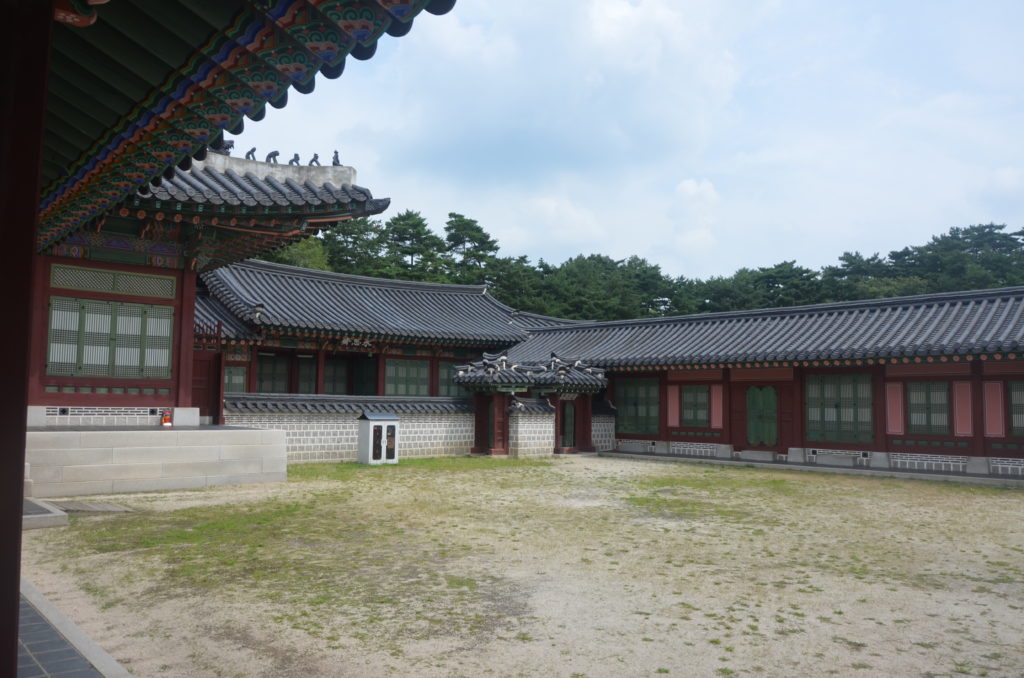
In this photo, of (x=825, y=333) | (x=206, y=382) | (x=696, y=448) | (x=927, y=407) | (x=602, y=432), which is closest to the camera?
(x=927, y=407)

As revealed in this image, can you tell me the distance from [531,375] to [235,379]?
890 centimetres

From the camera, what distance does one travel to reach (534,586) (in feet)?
21.8

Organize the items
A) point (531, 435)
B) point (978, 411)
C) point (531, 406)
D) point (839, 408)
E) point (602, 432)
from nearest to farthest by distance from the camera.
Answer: point (978, 411), point (839, 408), point (531, 435), point (531, 406), point (602, 432)

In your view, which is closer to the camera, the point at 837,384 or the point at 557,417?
the point at 837,384

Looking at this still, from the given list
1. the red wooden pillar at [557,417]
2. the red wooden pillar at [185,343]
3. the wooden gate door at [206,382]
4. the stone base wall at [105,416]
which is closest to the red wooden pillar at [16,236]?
the stone base wall at [105,416]

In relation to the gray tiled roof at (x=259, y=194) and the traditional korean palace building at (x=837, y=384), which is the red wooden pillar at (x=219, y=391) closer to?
the gray tiled roof at (x=259, y=194)

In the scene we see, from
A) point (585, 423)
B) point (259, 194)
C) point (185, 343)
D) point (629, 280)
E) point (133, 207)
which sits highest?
point (629, 280)

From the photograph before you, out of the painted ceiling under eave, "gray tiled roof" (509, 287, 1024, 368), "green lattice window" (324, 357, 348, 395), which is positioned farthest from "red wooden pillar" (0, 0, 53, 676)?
"green lattice window" (324, 357, 348, 395)

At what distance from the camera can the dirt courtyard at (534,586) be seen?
484cm

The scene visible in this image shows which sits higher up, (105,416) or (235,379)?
(235,379)

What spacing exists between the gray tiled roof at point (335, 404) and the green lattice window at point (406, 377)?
2.17 m

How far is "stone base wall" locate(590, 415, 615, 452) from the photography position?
2436cm

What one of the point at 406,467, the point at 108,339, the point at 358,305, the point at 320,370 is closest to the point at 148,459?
the point at 108,339

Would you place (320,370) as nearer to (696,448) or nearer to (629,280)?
(696,448)
